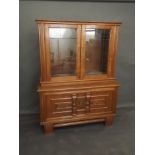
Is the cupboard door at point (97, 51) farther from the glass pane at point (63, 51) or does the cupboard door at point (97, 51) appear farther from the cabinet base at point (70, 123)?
the cabinet base at point (70, 123)

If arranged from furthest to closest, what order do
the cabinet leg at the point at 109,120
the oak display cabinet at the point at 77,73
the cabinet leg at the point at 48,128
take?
the cabinet leg at the point at 109,120
the cabinet leg at the point at 48,128
the oak display cabinet at the point at 77,73

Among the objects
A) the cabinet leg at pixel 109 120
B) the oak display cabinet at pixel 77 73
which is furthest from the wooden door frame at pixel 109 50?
the cabinet leg at pixel 109 120

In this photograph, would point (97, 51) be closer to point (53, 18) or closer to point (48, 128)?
point (53, 18)

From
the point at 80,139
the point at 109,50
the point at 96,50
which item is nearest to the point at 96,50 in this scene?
the point at 96,50

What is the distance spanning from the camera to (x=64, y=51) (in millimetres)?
2570

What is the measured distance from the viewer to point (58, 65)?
2564mm

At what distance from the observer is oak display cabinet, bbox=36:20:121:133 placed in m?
2.42

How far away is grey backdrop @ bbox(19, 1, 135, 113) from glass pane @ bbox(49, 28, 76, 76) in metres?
0.60

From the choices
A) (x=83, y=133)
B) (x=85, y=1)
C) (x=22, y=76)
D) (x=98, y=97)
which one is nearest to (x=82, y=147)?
(x=83, y=133)

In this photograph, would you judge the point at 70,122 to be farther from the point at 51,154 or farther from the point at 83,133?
the point at 51,154

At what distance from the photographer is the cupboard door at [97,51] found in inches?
98.3

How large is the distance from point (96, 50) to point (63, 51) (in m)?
0.50

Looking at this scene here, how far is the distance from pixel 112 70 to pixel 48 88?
97cm

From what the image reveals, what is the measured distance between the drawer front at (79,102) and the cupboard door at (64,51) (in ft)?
0.86
